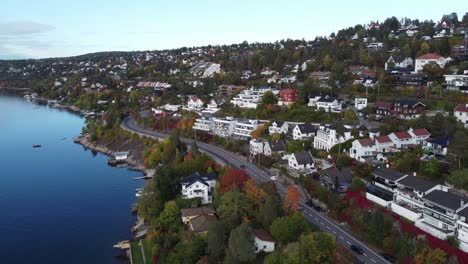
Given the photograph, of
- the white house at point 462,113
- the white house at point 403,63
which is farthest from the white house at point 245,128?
the white house at point 403,63

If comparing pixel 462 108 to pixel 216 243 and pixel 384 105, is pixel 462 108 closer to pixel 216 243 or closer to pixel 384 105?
pixel 384 105

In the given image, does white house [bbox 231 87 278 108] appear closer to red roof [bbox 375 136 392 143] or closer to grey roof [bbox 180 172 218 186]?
grey roof [bbox 180 172 218 186]

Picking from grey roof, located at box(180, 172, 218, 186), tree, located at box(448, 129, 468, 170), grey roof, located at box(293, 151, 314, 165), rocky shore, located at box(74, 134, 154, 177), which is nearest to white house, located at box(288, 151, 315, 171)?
grey roof, located at box(293, 151, 314, 165)

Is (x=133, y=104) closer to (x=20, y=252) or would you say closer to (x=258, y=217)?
(x=20, y=252)

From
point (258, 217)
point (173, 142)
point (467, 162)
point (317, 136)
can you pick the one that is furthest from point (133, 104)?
point (467, 162)

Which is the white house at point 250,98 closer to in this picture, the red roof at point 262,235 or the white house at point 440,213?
the red roof at point 262,235

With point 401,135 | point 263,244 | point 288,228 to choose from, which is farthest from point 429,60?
point 263,244
